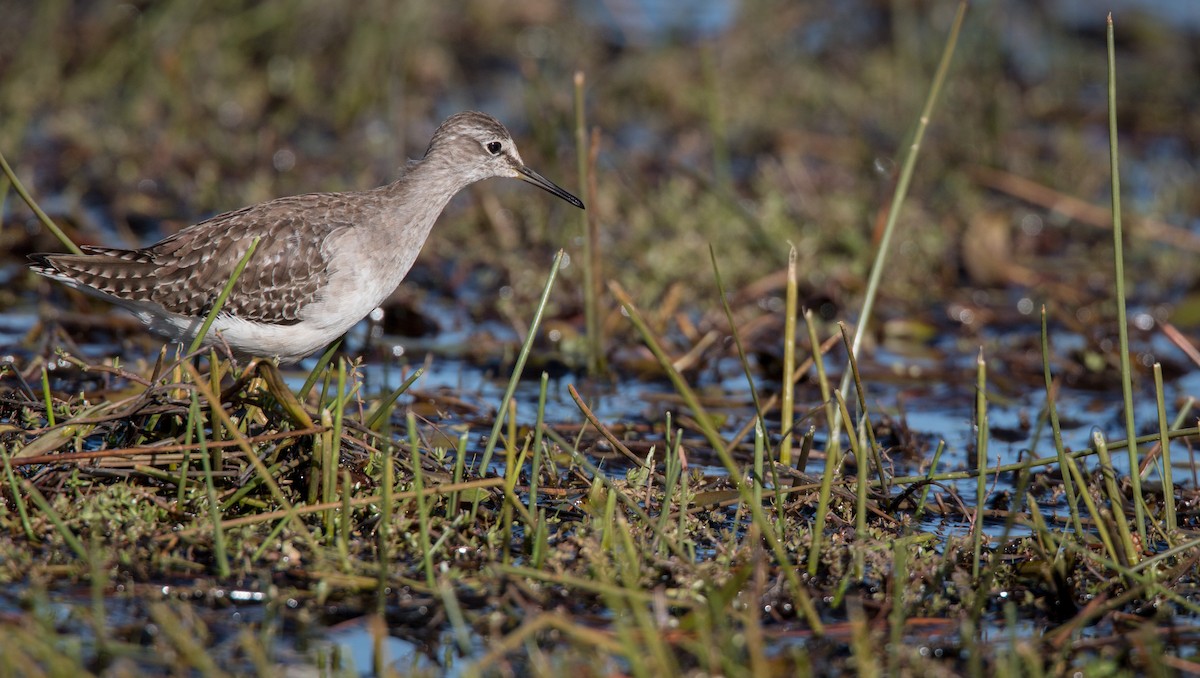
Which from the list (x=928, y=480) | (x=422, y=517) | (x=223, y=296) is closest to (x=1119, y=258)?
(x=928, y=480)

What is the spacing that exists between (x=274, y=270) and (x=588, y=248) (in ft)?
5.15

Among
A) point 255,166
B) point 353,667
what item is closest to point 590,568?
point 353,667

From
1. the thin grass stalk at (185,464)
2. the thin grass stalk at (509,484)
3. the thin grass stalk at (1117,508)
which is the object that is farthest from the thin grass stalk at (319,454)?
the thin grass stalk at (1117,508)

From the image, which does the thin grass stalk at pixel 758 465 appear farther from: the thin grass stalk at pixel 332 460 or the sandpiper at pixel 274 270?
the sandpiper at pixel 274 270

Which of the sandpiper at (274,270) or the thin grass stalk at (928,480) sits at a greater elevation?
the sandpiper at (274,270)

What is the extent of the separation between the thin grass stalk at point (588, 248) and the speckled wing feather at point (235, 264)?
1.14m

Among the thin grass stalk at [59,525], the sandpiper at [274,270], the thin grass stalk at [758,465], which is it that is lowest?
the thin grass stalk at [59,525]

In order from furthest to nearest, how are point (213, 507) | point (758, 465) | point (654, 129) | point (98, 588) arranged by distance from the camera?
point (654, 129) < point (758, 465) < point (213, 507) < point (98, 588)

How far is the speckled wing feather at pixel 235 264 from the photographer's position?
611 centimetres

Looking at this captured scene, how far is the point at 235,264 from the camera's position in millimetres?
6121

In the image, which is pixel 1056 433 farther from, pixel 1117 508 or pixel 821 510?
pixel 821 510

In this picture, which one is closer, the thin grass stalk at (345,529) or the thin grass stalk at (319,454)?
the thin grass stalk at (345,529)

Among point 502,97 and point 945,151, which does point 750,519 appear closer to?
point 945,151

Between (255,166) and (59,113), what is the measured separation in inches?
64.9
